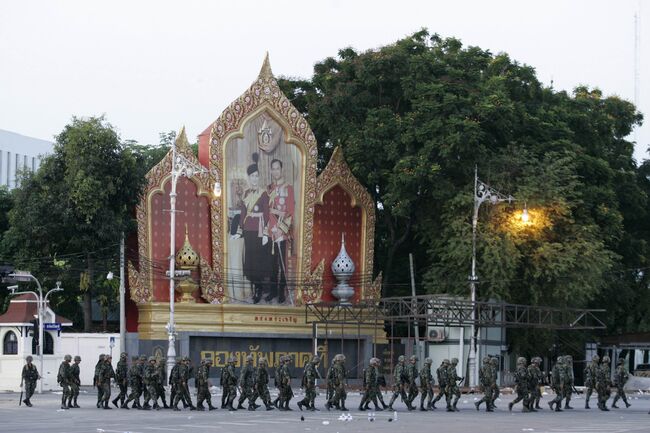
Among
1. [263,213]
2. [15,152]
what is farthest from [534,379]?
[15,152]

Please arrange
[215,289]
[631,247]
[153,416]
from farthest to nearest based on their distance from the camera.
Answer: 1. [631,247]
2. [215,289]
3. [153,416]

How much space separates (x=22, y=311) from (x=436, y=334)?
64.9ft

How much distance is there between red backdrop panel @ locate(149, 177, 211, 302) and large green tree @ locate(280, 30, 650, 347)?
24.6 feet

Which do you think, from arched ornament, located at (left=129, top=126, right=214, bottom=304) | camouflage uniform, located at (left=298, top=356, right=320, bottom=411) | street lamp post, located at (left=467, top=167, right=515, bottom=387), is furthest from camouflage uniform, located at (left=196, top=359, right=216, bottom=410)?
street lamp post, located at (left=467, top=167, right=515, bottom=387)

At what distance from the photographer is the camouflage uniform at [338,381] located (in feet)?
118

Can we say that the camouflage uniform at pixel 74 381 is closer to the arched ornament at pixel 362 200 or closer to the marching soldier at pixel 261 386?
the marching soldier at pixel 261 386

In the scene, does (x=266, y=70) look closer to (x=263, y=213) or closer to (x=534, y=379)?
(x=263, y=213)

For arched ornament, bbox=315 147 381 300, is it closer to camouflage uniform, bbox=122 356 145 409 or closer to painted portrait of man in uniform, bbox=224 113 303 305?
painted portrait of man in uniform, bbox=224 113 303 305

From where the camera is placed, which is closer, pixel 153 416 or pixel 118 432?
pixel 118 432

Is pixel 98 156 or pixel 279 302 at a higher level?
pixel 98 156

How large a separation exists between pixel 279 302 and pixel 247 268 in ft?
7.75

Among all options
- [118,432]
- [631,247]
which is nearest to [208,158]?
[631,247]

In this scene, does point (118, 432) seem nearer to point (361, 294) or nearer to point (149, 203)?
point (149, 203)

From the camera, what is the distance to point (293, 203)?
198 ft
